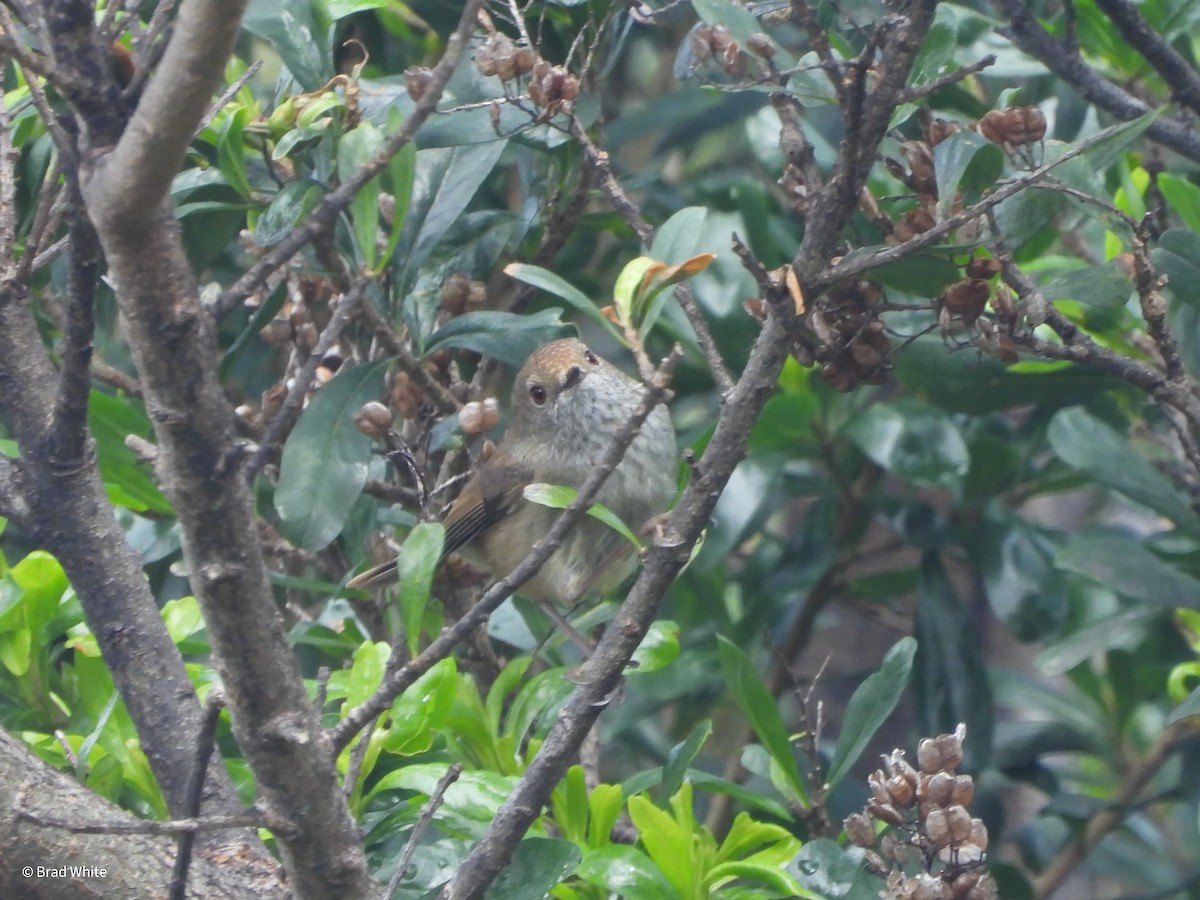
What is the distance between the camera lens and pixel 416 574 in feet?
5.56

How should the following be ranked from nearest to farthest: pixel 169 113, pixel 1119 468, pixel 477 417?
pixel 169 113
pixel 477 417
pixel 1119 468

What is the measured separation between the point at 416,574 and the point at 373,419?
1.55ft

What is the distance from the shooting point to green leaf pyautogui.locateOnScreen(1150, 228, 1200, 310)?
6.95 feet

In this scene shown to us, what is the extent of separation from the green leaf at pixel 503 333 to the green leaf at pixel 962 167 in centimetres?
65

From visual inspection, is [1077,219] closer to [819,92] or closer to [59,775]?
[819,92]

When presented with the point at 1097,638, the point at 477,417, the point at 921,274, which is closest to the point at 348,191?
the point at 477,417

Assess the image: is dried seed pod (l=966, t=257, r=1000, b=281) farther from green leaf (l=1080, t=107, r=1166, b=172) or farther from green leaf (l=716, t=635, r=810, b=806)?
green leaf (l=716, t=635, r=810, b=806)

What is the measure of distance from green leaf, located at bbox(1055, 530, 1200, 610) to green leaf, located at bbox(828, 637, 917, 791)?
0.85 meters

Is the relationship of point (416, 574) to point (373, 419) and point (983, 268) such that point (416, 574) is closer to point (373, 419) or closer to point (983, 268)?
point (373, 419)

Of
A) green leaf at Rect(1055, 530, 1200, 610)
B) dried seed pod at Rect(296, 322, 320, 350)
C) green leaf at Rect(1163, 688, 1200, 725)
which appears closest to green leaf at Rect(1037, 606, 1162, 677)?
green leaf at Rect(1055, 530, 1200, 610)

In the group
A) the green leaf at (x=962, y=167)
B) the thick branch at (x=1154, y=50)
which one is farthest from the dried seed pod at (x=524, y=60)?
the thick branch at (x=1154, y=50)

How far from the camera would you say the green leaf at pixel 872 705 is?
2090mm

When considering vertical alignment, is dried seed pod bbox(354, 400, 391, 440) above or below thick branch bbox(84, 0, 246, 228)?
below

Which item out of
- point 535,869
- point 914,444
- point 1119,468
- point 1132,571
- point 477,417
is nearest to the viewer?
point 535,869
